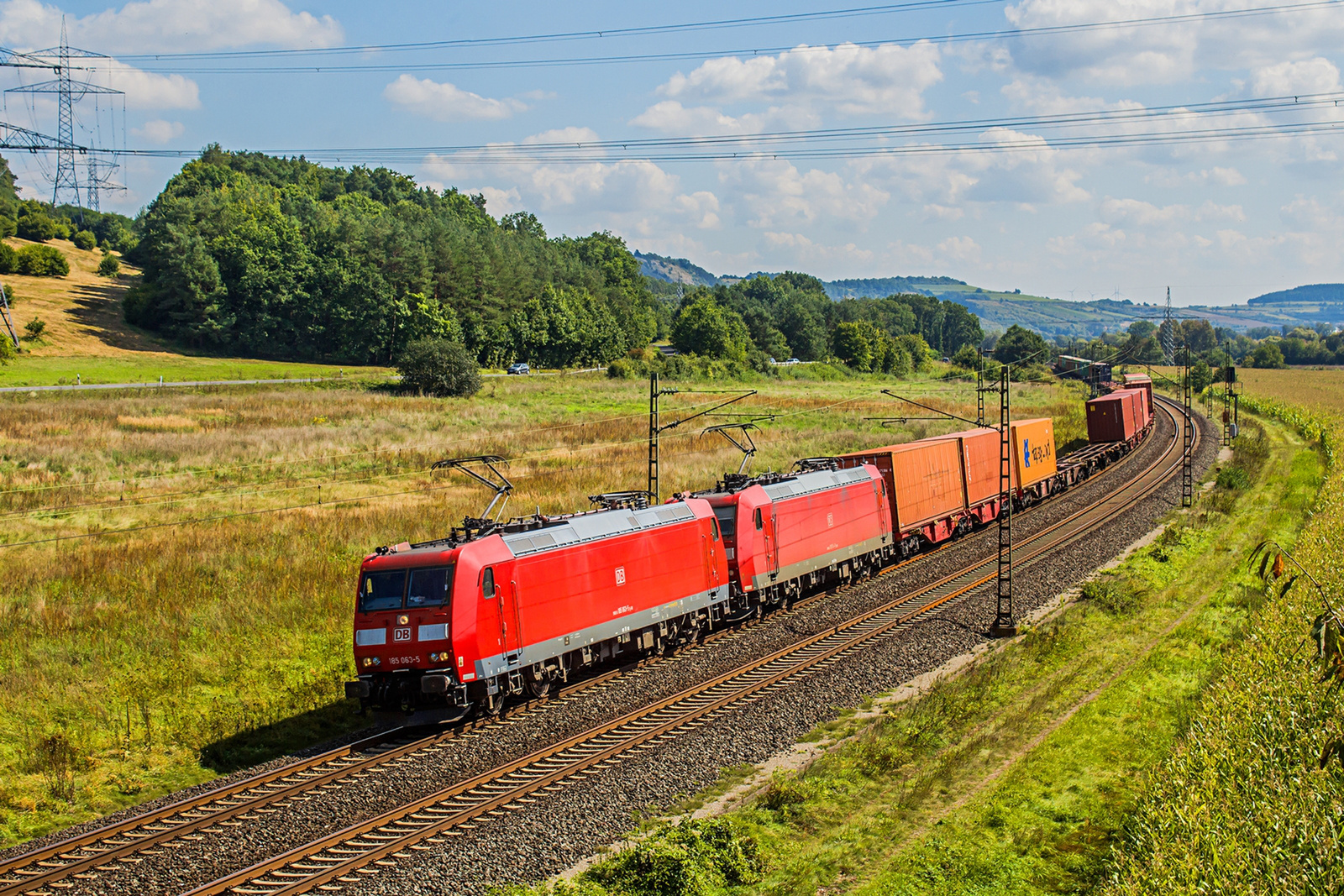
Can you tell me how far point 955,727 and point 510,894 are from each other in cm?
955

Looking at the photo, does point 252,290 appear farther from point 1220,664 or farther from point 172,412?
point 1220,664

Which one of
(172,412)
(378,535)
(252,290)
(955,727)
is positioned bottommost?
(955,727)

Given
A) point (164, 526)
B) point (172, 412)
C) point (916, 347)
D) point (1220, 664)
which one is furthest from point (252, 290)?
point (916, 347)

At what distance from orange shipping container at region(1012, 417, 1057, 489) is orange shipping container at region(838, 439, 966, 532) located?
153 inches

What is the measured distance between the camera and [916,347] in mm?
176000

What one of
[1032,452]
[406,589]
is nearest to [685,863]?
[406,589]

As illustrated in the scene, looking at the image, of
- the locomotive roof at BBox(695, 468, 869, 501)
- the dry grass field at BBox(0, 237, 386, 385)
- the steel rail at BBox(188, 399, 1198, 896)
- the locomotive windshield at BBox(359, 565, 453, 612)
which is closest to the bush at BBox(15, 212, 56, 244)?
the dry grass field at BBox(0, 237, 386, 385)

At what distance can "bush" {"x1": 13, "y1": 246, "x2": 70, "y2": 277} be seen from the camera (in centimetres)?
10262

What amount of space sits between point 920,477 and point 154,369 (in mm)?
61645

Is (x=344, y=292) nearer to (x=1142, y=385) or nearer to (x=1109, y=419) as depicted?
(x=1109, y=419)

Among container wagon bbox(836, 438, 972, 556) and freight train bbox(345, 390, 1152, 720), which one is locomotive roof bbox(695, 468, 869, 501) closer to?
freight train bbox(345, 390, 1152, 720)

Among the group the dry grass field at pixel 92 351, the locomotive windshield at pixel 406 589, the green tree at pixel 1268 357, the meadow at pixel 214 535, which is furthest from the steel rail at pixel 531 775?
the green tree at pixel 1268 357

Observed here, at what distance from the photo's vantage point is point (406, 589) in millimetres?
17812

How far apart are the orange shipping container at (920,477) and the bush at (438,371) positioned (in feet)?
121
